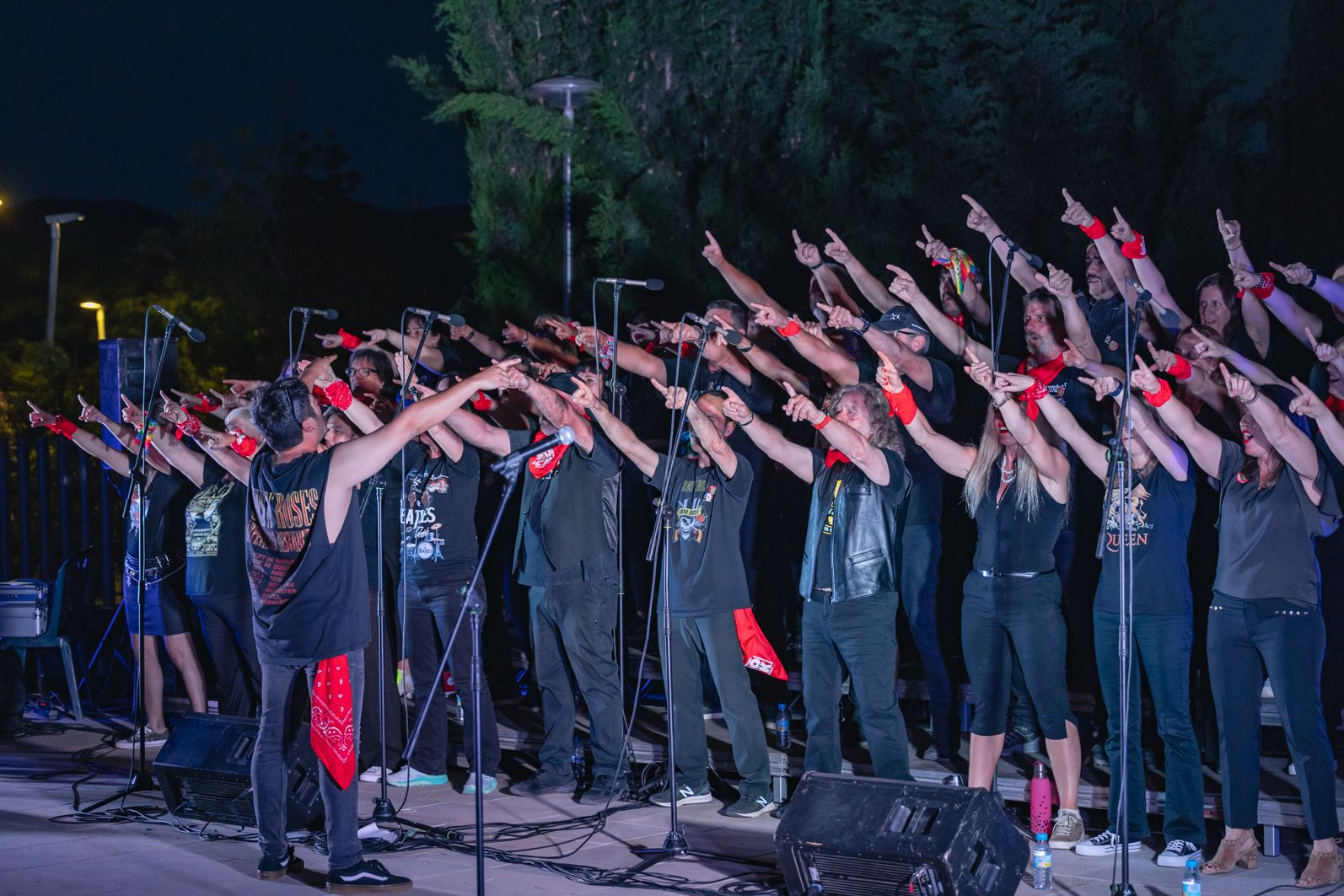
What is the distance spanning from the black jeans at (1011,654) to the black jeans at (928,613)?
2.69ft

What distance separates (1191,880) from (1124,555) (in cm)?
112

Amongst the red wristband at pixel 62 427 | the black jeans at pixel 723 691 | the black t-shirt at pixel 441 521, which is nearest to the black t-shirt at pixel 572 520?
the black t-shirt at pixel 441 521

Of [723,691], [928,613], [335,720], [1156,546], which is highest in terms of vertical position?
[1156,546]

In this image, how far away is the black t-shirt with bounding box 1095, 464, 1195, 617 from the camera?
17.5ft

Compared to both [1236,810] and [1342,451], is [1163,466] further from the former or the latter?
[1236,810]

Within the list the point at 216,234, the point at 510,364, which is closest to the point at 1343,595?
the point at 510,364

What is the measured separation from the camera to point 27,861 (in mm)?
5648

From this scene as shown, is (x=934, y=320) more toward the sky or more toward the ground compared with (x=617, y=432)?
more toward the sky

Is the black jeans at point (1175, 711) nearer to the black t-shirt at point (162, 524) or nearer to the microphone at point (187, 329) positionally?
the microphone at point (187, 329)

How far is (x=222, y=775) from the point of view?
19.4 ft

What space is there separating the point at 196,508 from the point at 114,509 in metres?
3.41

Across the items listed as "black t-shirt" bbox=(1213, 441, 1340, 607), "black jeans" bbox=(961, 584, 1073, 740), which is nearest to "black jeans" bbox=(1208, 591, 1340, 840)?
"black t-shirt" bbox=(1213, 441, 1340, 607)

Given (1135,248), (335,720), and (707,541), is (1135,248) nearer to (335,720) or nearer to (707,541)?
(707,541)

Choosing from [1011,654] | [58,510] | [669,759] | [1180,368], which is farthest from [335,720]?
[58,510]
